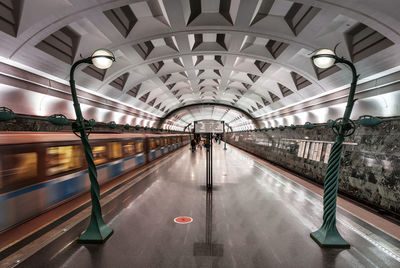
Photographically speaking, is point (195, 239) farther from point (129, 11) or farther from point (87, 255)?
point (129, 11)

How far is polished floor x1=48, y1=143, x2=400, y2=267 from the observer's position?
8.94 feet

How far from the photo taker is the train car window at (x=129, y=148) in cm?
879

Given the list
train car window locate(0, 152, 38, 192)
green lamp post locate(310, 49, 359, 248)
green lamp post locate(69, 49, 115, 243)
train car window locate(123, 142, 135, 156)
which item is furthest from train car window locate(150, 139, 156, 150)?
green lamp post locate(310, 49, 359, 248)

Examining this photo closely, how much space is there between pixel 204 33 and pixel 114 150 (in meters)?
8.18

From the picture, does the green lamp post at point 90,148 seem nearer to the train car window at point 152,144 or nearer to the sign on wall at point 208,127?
the sign on wall at point 208,127

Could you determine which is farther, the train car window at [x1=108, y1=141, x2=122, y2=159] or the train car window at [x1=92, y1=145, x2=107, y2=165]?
the train car window at [x1=108, y1=141, x2=122, y2=159]

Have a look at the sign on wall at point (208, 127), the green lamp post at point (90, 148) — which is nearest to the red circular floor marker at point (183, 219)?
the green lamp post at point (90, 148)

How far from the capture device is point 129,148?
30.5 feet

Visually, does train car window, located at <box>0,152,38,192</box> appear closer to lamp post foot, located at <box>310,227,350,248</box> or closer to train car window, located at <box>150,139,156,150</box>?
lamp post foot, located at <box>310,227,350,248</box>

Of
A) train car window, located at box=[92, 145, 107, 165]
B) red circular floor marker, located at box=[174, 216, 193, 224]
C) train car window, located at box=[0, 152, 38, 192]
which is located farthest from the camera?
train car window, located at box=[92, 145, 107, 165]

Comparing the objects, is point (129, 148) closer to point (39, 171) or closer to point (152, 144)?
point (152, 144)

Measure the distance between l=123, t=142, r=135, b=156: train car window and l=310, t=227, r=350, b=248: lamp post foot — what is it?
316 inches

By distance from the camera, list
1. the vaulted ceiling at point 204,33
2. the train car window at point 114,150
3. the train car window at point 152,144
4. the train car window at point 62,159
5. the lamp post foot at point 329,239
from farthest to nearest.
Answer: the train car window at point 152,144 < the train car window at point 114,150 < the vaulted ceiling at point 204,33 < the train car window at point 62,159 < the lamp post foot at point 329,239

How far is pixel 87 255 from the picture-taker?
2.83 meters
